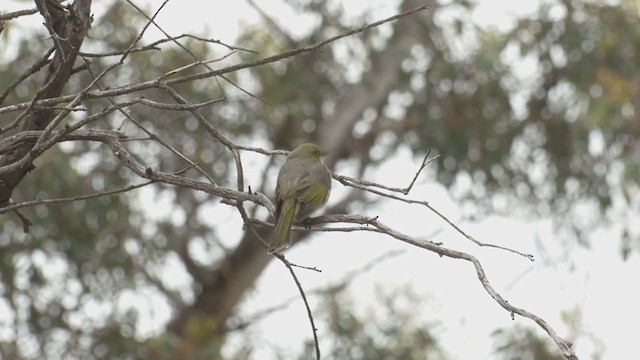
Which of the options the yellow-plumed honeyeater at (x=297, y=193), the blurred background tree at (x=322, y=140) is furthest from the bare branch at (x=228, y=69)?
the blurred background tree at (x=322, y=140)

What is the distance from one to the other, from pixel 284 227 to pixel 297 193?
35 centimetres

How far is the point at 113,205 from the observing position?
11.1 meters

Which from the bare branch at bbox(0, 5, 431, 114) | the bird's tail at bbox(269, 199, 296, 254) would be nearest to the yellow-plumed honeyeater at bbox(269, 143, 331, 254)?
the bird's tail at bbox(269, 199, 296, 254)

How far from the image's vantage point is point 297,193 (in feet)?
16.4

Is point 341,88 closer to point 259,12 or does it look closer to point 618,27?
point 259,12

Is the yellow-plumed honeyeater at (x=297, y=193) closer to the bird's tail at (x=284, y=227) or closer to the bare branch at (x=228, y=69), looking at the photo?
the bird's tail at (x=284, y=227)

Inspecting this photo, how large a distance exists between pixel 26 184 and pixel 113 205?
3.51ft

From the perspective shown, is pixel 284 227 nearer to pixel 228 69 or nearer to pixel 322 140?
pixel 228 69

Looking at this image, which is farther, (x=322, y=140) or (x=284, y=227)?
(x=322, y=140)

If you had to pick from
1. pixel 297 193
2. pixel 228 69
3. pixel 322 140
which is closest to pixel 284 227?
pixel 297 193

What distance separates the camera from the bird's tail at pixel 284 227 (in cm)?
449

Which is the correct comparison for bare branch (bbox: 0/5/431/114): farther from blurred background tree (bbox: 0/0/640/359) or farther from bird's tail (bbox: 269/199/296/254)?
blurred background tree (bbox: 0/0/640/359)

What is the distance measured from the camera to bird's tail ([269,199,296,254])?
14.7 feet

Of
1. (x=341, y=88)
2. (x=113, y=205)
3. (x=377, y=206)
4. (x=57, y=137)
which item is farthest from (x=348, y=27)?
(x=57, y=137)
